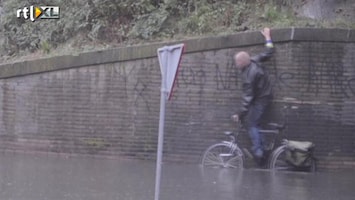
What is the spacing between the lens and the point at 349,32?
40.1 ft

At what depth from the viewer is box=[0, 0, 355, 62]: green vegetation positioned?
13.3m

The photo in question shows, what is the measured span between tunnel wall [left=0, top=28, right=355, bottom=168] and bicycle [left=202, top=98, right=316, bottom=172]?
0.23 m

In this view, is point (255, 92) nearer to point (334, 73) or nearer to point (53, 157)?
point (334, 73)

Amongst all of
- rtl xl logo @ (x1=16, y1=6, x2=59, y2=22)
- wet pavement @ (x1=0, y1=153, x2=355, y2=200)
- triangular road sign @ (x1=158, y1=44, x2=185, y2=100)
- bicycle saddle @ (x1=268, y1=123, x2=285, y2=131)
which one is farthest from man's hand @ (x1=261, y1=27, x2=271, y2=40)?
rtl xl logo @ (x1=16, y1=6, x2=59, y2=22)

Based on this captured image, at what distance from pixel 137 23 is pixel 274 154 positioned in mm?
3783

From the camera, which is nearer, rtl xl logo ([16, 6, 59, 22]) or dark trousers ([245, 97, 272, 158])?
dark trousers ([245, 97, 272, 158])

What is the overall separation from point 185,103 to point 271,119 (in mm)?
1487

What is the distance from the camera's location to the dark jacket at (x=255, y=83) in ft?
39.2

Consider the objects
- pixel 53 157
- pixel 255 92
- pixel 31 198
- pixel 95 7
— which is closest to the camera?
pixel 31 198

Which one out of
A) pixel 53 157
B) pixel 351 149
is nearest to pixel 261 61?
pixel 351 149

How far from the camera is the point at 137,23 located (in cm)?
1393

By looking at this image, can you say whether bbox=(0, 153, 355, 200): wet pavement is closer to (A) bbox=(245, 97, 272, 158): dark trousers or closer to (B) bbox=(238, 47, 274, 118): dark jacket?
(A) bbox=(245, 97, 272, 158): dark trousers

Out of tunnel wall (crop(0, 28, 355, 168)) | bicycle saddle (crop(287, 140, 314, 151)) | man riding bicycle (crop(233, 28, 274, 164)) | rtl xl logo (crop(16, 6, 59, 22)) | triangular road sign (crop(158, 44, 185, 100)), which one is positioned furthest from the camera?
rtl xl logo (crop(16, 6, 59, 22))

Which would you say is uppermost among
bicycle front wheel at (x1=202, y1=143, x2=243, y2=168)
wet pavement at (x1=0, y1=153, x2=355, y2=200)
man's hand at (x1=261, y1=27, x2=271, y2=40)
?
man's hand at (x1=261, y1=27, x2=271, y2=40)
